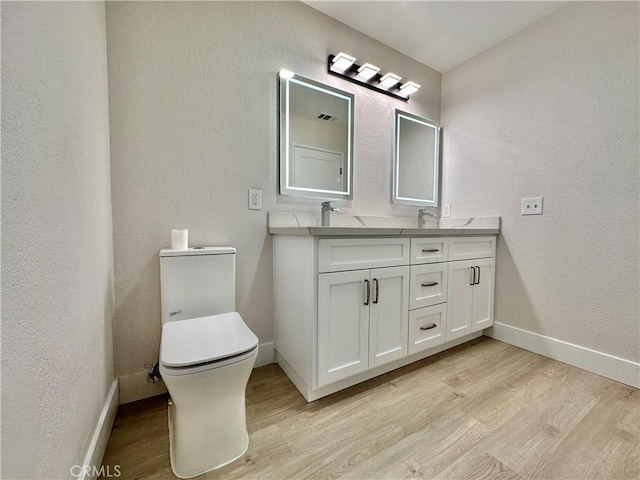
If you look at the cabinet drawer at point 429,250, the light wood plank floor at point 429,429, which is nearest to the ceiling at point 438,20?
the cabinet drawer at point 429,250

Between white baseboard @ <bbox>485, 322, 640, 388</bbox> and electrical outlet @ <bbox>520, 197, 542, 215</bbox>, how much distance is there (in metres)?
0.84

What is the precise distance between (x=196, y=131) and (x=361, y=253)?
1.10 m

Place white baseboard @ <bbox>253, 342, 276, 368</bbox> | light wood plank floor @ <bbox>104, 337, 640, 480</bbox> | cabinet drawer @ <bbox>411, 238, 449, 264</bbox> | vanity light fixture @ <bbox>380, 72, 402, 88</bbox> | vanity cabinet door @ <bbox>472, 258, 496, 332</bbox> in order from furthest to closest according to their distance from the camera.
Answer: vanity light fixture @ <bbox>380, 72, 402, 88</bbox>, vanity cabinet door @ <bbox>472, 258, 496, 332</bbox>, white baseboard @ <bbox>253, 342, 276, 368</bbox>, cabinet drawer @ <bbox>411, 238, 449, 264</bbox>, light wood plank floor @ <bbox>104, 337, 640, 480</bbox>

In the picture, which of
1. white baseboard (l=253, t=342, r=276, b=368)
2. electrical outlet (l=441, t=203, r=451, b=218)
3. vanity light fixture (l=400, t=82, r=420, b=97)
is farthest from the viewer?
electrical outlet (l=441, t=203, r=451, b=218)

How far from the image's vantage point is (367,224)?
2.01 m

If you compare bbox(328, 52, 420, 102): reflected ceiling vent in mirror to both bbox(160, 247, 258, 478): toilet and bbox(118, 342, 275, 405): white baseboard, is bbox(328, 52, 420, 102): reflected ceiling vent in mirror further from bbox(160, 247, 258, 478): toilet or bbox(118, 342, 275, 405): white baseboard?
bbox(118, 342, 275, 405): white baseboard

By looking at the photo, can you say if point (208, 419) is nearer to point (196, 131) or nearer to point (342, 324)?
point (342, 324)

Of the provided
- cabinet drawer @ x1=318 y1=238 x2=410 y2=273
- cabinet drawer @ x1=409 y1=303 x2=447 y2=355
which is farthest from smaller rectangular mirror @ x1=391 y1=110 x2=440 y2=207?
cabinet drawer @ x1=409 y1=303 x2=447 y2=355

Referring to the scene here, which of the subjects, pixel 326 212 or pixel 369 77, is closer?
pixel 326 212

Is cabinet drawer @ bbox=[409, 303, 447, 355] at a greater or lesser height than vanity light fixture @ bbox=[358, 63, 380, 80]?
lesser

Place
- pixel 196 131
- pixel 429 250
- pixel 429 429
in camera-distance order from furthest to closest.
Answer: pixel 429 250, pixel 196 131, pixel 429 429

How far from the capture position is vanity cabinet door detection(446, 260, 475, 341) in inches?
67.3

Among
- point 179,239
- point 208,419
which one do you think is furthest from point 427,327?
point 179,239

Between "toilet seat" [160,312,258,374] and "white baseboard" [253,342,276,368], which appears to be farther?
"white baseboard" [253,342,276,368]
